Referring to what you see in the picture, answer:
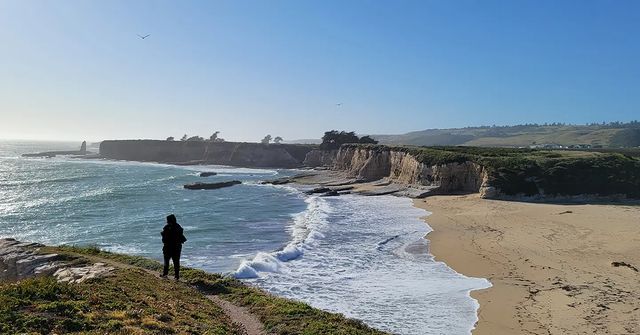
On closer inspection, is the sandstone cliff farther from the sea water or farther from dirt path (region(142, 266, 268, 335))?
dirt path (region(142, 266, 268, 335))

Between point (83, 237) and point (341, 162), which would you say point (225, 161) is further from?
point (83, 237)

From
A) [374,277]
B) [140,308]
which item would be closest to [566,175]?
[374,277]

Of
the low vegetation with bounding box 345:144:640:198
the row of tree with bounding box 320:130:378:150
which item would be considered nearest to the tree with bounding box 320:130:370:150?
the row of tree with bounding box 320:130:378:150

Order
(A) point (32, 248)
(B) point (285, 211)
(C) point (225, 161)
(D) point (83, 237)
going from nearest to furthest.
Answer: (A) point (32, 248) < (D) point (83, 237) < (B) point (285, 211) < (C) point (225, 161)

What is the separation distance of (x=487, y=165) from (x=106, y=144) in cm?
14906

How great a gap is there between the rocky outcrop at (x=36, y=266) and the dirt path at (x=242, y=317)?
342cm

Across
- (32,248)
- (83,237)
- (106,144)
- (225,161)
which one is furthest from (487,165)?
(106,144)

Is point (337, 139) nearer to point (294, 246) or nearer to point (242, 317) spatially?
point (294, 246)

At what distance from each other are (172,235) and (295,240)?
46.0ft

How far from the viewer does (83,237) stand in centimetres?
3041

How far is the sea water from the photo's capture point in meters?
15.9

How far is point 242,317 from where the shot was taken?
37.6ft

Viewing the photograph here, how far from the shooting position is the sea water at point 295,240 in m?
15.9

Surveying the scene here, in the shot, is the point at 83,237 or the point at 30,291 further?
the point at 83,237
